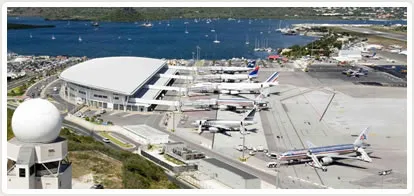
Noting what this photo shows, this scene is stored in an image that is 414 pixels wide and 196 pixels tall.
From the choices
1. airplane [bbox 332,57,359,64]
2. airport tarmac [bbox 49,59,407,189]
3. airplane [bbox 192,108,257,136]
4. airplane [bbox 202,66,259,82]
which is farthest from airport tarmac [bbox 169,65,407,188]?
airplane [bbox 332,57,359,64]

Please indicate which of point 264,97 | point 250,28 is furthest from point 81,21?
point 264,97

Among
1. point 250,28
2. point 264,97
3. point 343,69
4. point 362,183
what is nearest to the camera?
point 362,183

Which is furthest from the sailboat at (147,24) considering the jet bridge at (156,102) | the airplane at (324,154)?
the airplane at (324,154)

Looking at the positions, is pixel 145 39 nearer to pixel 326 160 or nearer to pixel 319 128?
pixel 319 128

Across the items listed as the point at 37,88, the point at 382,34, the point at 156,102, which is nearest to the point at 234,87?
the point at 156,102

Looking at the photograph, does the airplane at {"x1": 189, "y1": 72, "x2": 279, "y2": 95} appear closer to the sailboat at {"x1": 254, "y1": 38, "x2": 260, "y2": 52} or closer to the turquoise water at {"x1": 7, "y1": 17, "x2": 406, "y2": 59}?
the turquoise water at {"x1": 7, "y1": 17, "x2": 406, "y2": 59}

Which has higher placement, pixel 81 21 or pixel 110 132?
pixel 81 21

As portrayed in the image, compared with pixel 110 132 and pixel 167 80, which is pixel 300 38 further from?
pixel 110 132

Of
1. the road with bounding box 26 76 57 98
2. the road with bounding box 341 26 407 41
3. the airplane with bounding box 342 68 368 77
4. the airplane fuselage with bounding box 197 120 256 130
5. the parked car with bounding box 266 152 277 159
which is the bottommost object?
the parked car with bounding box 266 152 277 159
